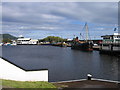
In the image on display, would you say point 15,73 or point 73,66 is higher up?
point 15,73

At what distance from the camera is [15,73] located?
13586 mm

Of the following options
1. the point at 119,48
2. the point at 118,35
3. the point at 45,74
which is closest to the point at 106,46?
the point at 119,48

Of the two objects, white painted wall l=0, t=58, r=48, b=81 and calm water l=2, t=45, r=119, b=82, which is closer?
white painted wall l=0, t=58, r=48, b=81

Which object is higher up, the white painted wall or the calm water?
the white painted wall

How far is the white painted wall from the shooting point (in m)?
13.3

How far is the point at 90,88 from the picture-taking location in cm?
1270

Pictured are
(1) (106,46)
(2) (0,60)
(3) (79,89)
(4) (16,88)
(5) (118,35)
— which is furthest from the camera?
(5) (118,35)

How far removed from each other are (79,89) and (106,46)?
74958 mm

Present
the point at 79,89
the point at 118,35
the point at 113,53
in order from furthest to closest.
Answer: the point at 118,35 → the point at 113,53 → the point at 79,89

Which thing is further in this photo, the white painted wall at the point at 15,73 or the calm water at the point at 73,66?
the calm water at the point at 73,66

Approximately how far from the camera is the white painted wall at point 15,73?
523 inches

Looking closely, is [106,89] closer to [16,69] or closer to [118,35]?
[16,69]

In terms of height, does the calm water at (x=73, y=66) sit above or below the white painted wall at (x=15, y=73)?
below

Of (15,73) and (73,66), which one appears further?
(73,66)
